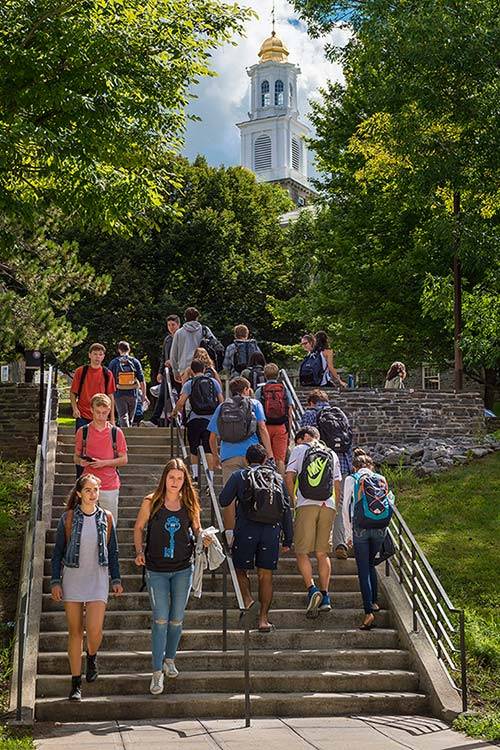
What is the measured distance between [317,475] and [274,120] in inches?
3464

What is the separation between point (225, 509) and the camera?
10.1 m

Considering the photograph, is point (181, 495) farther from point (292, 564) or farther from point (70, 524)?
point (292, 564)

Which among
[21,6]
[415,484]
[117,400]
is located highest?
[21,6]

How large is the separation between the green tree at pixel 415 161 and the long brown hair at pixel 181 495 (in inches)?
324

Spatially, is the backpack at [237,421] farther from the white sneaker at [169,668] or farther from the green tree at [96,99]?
the green tree at [96,99]

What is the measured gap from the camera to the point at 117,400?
15039mm

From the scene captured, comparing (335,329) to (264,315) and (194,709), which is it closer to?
(264,315)

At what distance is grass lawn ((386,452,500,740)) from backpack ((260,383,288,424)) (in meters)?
2.51

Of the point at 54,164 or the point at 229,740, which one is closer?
the point at 229,740

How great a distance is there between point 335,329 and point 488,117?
15.6 meters

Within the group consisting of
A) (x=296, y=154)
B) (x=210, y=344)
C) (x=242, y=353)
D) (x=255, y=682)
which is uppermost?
(x=296, y=154)

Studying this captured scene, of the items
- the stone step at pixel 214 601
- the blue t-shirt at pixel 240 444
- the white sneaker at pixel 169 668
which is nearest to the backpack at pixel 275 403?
the blue t-shirt at pixel 240 444

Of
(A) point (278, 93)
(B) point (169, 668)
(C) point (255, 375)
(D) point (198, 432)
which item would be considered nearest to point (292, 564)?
(D) point (198, 432)

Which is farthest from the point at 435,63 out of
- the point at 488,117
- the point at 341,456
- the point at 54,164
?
the point at 341,456
